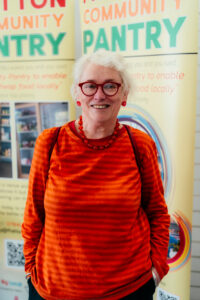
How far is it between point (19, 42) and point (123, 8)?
2.54 ft

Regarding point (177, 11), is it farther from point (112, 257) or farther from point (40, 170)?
point (112, 257)

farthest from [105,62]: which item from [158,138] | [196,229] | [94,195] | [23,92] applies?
[196,229]

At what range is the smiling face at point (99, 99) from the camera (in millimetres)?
1161

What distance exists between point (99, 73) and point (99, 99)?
0.36ft

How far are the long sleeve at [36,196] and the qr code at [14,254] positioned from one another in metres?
1.01

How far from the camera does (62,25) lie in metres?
1.93

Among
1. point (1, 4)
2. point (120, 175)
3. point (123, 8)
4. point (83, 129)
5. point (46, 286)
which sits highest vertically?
point (1, 4)

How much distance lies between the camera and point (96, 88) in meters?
1.17

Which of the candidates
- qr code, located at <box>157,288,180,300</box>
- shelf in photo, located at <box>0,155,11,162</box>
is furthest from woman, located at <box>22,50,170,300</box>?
shelf in photo, located at <box>0,155,11,162</box>

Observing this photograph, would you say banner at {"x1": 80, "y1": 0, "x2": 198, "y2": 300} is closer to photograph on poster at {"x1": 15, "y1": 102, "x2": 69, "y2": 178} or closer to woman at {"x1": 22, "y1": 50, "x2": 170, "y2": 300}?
photograph on poster at {"x1": 15, "y1": 102, "x2": 69, "y2": 178}

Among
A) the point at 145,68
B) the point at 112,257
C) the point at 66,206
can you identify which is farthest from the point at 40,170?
the point at 145,68

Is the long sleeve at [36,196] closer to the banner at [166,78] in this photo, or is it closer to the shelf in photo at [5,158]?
the banner at [166,78]

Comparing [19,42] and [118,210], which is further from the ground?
[19,42]

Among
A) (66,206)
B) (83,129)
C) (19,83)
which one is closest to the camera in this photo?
(66,206)
